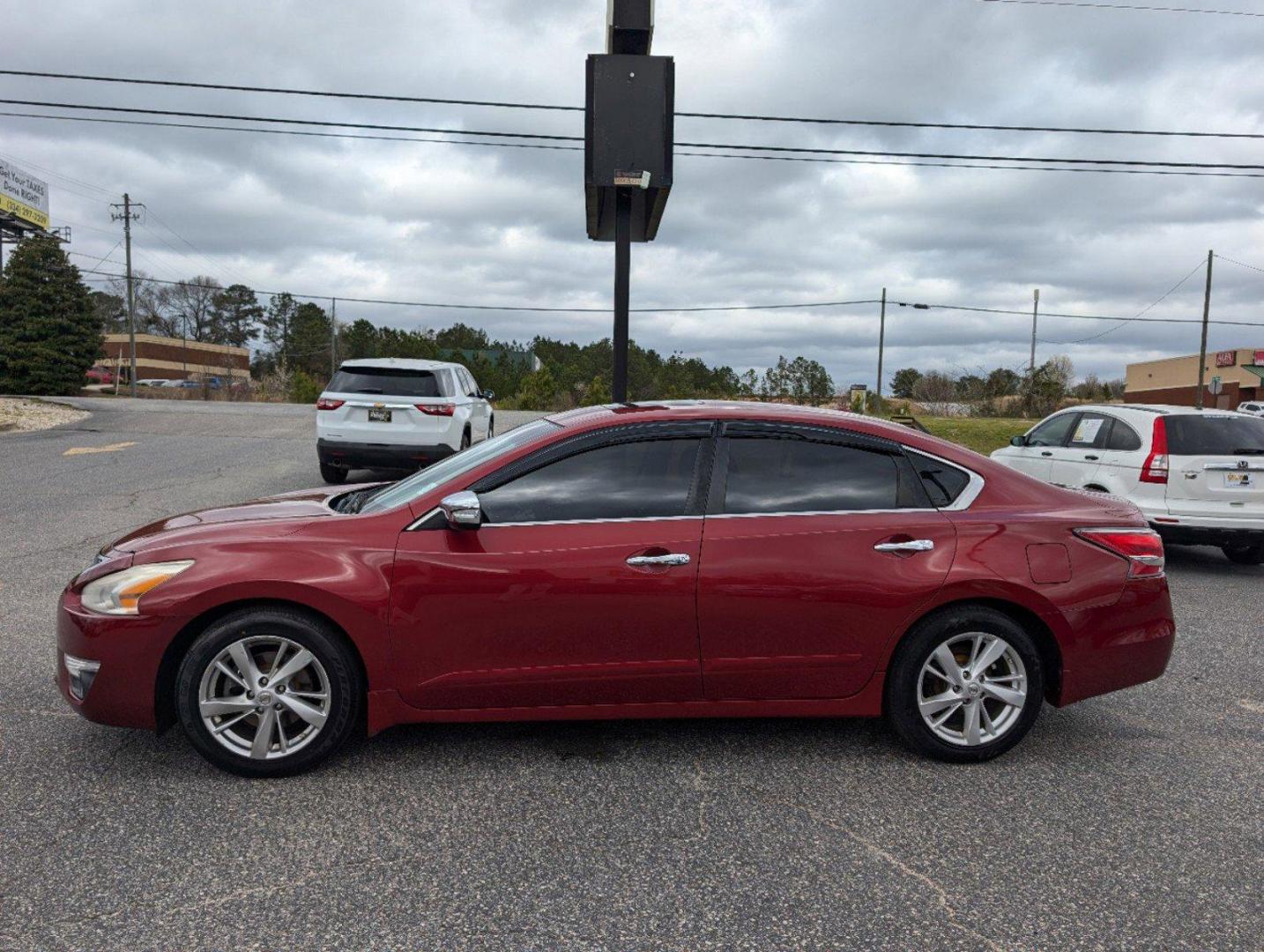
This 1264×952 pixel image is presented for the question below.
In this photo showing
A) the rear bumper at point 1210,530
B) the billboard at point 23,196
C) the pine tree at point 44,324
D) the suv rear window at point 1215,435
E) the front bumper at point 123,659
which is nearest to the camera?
the front bumper at point 123,659

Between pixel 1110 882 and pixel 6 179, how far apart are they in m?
63.8

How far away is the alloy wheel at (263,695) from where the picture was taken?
3705 mm

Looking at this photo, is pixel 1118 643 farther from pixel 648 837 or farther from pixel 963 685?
pixel 648 837

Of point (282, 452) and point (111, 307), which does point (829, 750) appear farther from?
point (111, 307)

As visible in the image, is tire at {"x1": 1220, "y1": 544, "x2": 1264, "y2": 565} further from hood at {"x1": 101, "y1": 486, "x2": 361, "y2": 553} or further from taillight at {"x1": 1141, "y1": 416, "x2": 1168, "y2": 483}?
hood at {"x1": 101, "y1": 486, "x2": 361, "y2": 553}

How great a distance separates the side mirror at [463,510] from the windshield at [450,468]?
0.26 meters

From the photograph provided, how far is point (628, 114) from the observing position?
367 inches

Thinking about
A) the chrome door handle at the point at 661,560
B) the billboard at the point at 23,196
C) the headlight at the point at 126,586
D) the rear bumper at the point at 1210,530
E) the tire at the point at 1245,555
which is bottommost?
the tire at the point at 1245,555

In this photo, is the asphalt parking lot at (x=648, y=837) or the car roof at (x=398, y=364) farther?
the car roof at (x=398, y=364)

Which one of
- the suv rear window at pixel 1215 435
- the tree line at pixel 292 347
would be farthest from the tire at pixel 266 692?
the tree line at pixel 292 347

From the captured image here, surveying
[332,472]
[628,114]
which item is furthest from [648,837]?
[332,472]

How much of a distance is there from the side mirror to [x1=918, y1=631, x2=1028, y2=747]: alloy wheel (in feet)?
6.52

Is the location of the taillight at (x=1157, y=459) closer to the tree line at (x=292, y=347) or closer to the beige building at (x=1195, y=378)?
the tree line at (x=292, y=347)

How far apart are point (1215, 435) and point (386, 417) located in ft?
30.2
